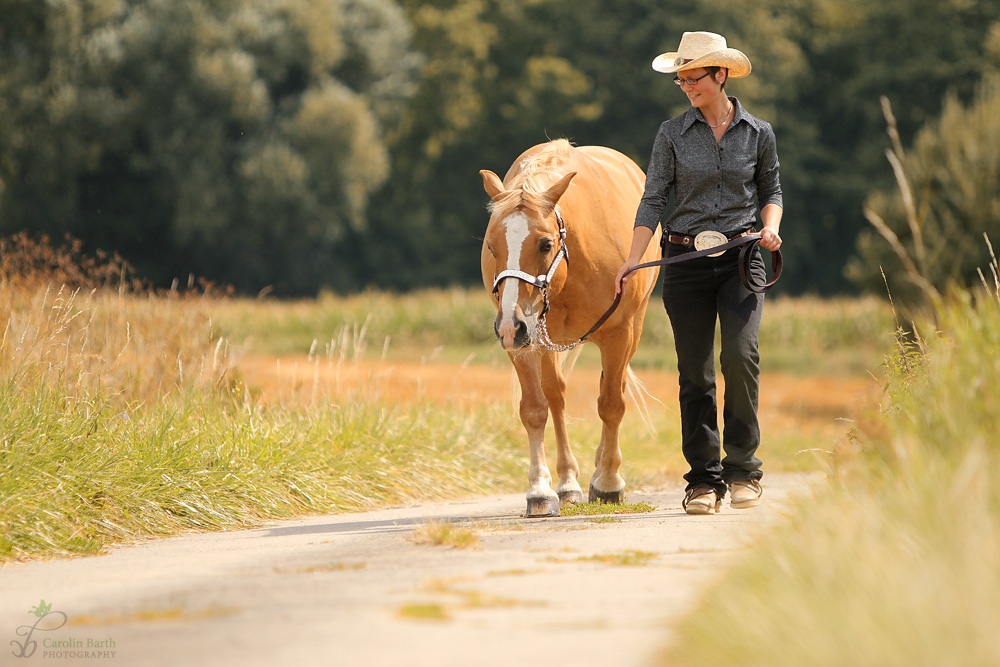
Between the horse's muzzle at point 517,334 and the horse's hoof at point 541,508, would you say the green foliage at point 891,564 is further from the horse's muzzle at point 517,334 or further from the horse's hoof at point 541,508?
the horse's hoof at point 541,508

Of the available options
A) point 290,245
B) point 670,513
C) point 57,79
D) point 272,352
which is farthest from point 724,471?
point 290,245

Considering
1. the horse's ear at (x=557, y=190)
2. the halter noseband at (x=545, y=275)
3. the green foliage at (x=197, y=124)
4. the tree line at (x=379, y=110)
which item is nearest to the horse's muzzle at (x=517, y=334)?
the halter noseband at (x=545, y=275)

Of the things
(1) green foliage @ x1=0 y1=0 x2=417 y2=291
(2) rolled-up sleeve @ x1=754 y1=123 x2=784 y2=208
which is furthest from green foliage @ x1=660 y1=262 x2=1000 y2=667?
(1) green foliage @ x1=0 y1=0 x2=417 y2=291

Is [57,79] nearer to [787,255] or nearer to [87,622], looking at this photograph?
[787,255]

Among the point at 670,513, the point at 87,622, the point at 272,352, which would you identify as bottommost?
the point at 272,352

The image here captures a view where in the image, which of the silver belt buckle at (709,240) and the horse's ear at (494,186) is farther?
the horse's ear at (494,186)

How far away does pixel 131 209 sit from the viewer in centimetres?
4284

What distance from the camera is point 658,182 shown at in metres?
6.33

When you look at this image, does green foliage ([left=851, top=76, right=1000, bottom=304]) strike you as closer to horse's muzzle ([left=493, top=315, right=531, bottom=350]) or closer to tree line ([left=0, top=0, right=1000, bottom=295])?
tree line ([left=0, top=0, right=1000, bottom=295])

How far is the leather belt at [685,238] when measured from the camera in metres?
6.11

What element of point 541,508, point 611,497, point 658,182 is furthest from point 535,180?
point 611,497

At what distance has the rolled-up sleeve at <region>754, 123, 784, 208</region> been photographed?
625 centimetres

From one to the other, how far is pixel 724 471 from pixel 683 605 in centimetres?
285

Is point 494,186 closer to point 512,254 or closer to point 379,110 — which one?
point 512,254
